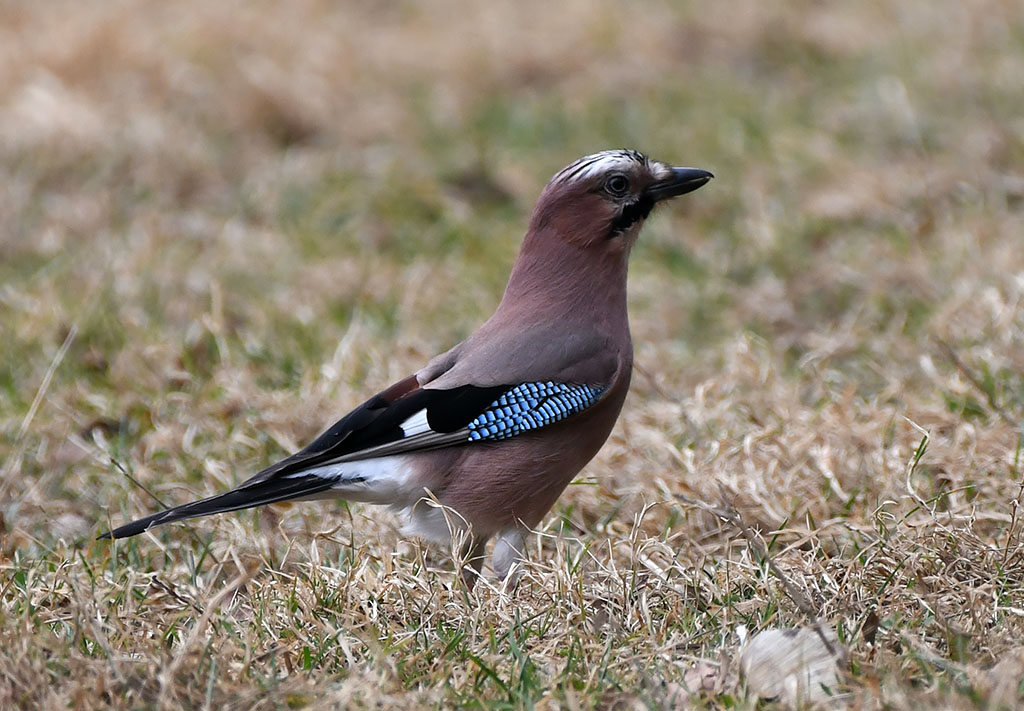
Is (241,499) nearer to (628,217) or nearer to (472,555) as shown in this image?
(472,555)

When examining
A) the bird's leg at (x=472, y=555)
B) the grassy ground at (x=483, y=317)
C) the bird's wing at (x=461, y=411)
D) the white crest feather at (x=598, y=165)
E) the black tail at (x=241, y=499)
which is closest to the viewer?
the grassy ground at (x=483, y=317)

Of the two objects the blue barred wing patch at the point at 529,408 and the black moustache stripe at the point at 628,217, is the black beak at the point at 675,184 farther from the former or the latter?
the blue barred wing patch at the point at 529,408

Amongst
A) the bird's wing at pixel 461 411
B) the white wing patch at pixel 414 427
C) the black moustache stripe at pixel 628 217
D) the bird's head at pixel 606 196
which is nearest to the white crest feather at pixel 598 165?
the bird's head at pixel 606 196

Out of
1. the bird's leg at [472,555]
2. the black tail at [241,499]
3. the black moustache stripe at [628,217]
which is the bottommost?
the bird's leg at [472,555]

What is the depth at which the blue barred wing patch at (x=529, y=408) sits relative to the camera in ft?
12.4

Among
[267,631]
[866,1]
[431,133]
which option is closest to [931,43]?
[866,1]

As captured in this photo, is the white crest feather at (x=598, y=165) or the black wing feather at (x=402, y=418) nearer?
the black wing feather at (x=402, y=418)

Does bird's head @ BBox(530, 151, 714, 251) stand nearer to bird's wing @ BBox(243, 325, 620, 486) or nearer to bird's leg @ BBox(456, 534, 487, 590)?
bird's wing @ BBox(243, 325, 620, 486)

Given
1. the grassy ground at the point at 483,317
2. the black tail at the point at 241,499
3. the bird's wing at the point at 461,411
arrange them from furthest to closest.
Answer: the bird's wing at the point at 461,411 → the black tail at the point at 241,499 → the grassy ground at the point at 483,317

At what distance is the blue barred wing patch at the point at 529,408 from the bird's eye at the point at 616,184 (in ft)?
2.15

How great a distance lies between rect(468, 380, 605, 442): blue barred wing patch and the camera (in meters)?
3.79

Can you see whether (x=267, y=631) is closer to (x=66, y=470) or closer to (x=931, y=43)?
(x=66, y=470)

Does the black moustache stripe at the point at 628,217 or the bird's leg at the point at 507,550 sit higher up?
the black moustache stripe at the point at 628,217

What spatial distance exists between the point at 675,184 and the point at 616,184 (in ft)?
0.58
